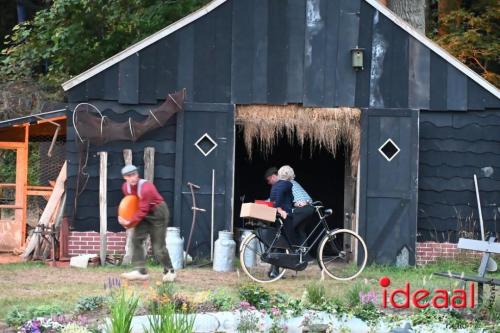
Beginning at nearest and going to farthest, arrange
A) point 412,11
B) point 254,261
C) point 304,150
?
1. point 254,261
2. point 412,11
3. point 304,150

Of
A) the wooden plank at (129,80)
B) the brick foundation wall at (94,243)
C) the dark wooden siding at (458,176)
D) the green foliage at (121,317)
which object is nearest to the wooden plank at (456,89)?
the dark wooden siding at (458,176)

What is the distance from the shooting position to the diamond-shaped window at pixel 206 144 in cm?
1436

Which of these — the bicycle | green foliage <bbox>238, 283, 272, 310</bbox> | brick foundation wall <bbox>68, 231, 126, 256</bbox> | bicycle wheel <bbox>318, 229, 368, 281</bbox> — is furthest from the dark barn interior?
green foliage <bbox>238, 283, 272, 310</bbox>

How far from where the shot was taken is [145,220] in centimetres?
1153

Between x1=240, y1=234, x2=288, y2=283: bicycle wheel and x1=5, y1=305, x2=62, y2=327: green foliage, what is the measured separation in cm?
389

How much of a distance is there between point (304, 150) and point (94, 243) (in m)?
5.59

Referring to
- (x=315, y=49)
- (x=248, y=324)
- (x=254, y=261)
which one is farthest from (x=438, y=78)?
(x=248, y=324)

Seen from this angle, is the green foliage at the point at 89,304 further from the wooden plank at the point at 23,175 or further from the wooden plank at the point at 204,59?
the wooden plank at the point at 23,175

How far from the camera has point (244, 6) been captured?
14.3 metres

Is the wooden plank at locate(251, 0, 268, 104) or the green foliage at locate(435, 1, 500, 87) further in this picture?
the green foliage at locate(435, 1, 500, 87)

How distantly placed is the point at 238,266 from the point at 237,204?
4.54m

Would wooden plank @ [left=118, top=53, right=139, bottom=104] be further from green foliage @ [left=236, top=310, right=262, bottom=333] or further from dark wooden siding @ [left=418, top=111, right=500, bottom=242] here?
green foliage @ [left=236, top=310, right=262, bottom=333]

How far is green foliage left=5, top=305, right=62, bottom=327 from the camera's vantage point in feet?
28.6

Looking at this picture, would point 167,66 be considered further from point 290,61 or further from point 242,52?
point 290,61
